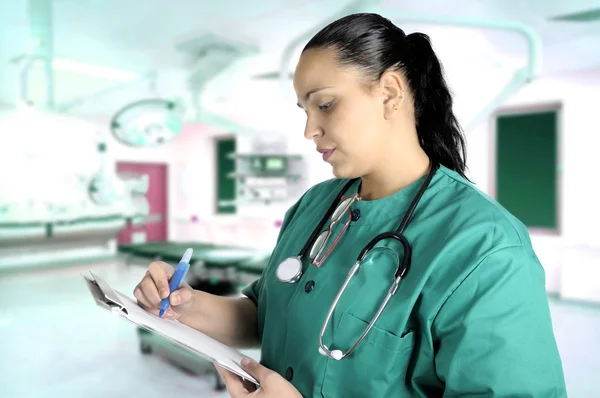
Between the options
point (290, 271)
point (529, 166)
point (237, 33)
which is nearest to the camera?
point (290, 271)

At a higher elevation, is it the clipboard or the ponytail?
the ponytail

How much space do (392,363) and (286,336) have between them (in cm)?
21

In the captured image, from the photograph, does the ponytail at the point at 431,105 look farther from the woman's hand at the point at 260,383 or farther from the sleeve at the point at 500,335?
the woman's hand at the point at 260,383

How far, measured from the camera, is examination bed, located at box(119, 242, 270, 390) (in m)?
2.87

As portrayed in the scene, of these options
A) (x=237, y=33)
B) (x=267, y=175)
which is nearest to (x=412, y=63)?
(x=237, y=33)

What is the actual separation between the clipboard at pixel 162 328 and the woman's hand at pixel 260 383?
0.05 feet

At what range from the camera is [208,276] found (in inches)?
130

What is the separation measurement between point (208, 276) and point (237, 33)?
1.80m

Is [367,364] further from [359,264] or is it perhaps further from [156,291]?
[156,291]

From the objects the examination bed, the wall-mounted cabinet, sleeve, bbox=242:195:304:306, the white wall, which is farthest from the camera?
the wall-mounted cabinet

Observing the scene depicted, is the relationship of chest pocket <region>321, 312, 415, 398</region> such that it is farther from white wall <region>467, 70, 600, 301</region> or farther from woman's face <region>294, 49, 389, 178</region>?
white wall <region>467, 70, 600, 301</region>

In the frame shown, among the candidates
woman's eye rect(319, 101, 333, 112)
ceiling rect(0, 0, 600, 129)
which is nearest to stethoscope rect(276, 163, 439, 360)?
woman's eye rect(319, 101, 333, 112)

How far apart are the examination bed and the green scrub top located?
2.16 metres

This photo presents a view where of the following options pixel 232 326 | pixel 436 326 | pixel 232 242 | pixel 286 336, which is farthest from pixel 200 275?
pixel 232 242
